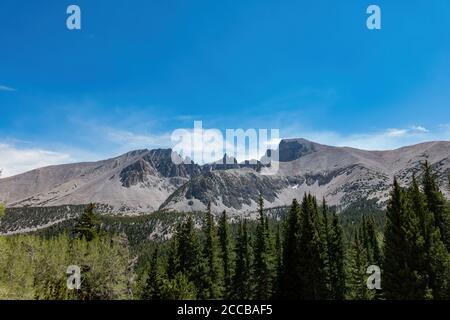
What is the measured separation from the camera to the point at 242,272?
7562 centimetres

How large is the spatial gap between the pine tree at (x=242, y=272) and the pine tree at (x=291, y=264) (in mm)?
11393

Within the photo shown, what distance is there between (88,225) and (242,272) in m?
30.3

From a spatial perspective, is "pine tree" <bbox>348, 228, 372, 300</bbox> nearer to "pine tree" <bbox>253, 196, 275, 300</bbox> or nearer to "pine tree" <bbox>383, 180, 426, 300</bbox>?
"pine tree" <bbox>253, 196, 275, 300</bbox>

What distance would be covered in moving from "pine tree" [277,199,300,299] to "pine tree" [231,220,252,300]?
37.4 feet

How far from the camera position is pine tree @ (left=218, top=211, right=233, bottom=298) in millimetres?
77188

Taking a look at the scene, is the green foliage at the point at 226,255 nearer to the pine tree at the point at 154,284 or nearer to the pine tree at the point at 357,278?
the pine tree at the point at 154,284

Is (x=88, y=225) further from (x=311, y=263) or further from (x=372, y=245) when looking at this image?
(x=372, y=245)

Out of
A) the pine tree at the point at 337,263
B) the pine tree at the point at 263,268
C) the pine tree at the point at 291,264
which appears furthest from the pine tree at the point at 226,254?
the pine tree at the point at 337,263

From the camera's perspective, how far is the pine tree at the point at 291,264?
59.9 m

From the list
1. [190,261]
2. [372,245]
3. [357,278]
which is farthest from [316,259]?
[372,245]

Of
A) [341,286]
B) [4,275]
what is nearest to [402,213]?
[341,286]
